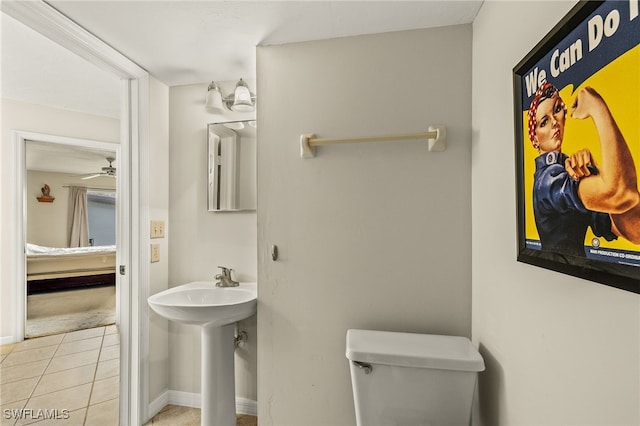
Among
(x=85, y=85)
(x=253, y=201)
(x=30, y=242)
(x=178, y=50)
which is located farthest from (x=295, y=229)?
(x=30, y=242)

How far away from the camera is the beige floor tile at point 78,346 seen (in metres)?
2.71

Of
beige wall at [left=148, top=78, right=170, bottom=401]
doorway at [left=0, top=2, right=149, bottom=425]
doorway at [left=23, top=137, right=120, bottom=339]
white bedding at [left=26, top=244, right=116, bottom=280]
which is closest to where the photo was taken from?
doorway at [left=0, top=2, right=149, bottom=425]

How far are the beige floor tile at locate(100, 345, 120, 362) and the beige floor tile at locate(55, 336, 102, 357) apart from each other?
114 millimetres

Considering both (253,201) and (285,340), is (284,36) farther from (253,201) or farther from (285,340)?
(285,340)

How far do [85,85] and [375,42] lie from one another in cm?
221

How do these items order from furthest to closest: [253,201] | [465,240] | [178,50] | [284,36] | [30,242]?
[30,242] < [253,201] < [178,50] < [284,36] < [465,240]

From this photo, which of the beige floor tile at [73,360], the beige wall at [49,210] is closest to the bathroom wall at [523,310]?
the beige floor tile at [73,360]

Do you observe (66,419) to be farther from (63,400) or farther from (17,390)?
(17,390)

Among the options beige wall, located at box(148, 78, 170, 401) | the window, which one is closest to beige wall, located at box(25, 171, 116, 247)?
the window

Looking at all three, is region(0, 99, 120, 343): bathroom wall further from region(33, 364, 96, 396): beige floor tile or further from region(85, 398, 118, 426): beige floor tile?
region(85, 398, 118, 426): beige floor tile

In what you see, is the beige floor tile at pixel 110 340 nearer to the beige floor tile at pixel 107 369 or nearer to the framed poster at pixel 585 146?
the beige floor tile at pixel 107 369

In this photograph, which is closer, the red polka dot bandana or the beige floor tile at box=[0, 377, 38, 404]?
the red polka dot bandana

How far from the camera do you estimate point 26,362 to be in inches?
97.2

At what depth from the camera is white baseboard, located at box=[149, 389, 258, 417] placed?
6.33 ft
